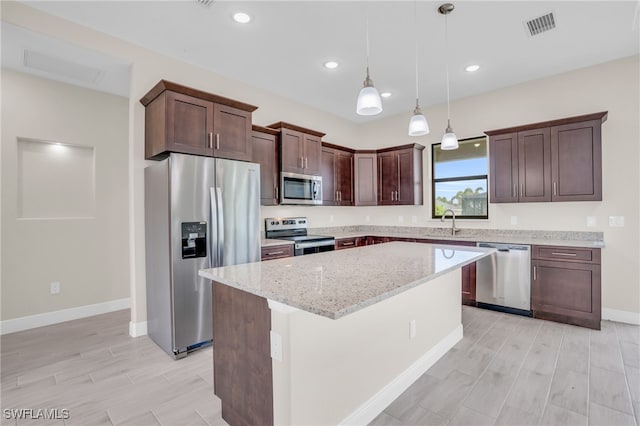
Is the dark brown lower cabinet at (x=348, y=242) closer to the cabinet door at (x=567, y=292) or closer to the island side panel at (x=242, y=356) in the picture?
the cabinet door at (x=567, y=292)

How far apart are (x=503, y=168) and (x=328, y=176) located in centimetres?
241

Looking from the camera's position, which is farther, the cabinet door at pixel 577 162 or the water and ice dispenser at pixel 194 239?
the cabinet door at pixel 577 162

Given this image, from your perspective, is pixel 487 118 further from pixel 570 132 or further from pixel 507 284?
pixel 507 284

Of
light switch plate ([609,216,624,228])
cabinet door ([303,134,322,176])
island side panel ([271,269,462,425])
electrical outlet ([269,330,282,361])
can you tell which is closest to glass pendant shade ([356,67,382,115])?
island side panel ([271,269,462,425])

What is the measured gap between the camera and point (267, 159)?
12.8ft

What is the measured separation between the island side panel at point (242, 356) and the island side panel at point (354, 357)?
92 millimetres

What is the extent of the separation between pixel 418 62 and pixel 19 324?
5.21 metres

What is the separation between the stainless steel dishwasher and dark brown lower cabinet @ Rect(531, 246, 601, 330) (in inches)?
3.0

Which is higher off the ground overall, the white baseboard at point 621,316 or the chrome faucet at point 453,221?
the chrome faucet at point 453,221

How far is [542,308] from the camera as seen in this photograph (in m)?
3.43

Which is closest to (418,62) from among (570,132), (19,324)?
(570,132)

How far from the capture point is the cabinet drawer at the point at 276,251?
344cm

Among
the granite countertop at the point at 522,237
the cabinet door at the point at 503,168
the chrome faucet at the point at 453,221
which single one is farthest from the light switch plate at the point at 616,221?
the chrome faucet at the point at 453,221

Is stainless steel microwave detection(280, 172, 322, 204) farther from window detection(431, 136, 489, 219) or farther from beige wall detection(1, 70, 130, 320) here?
beige wall detection(1, 70, 130, 320)
